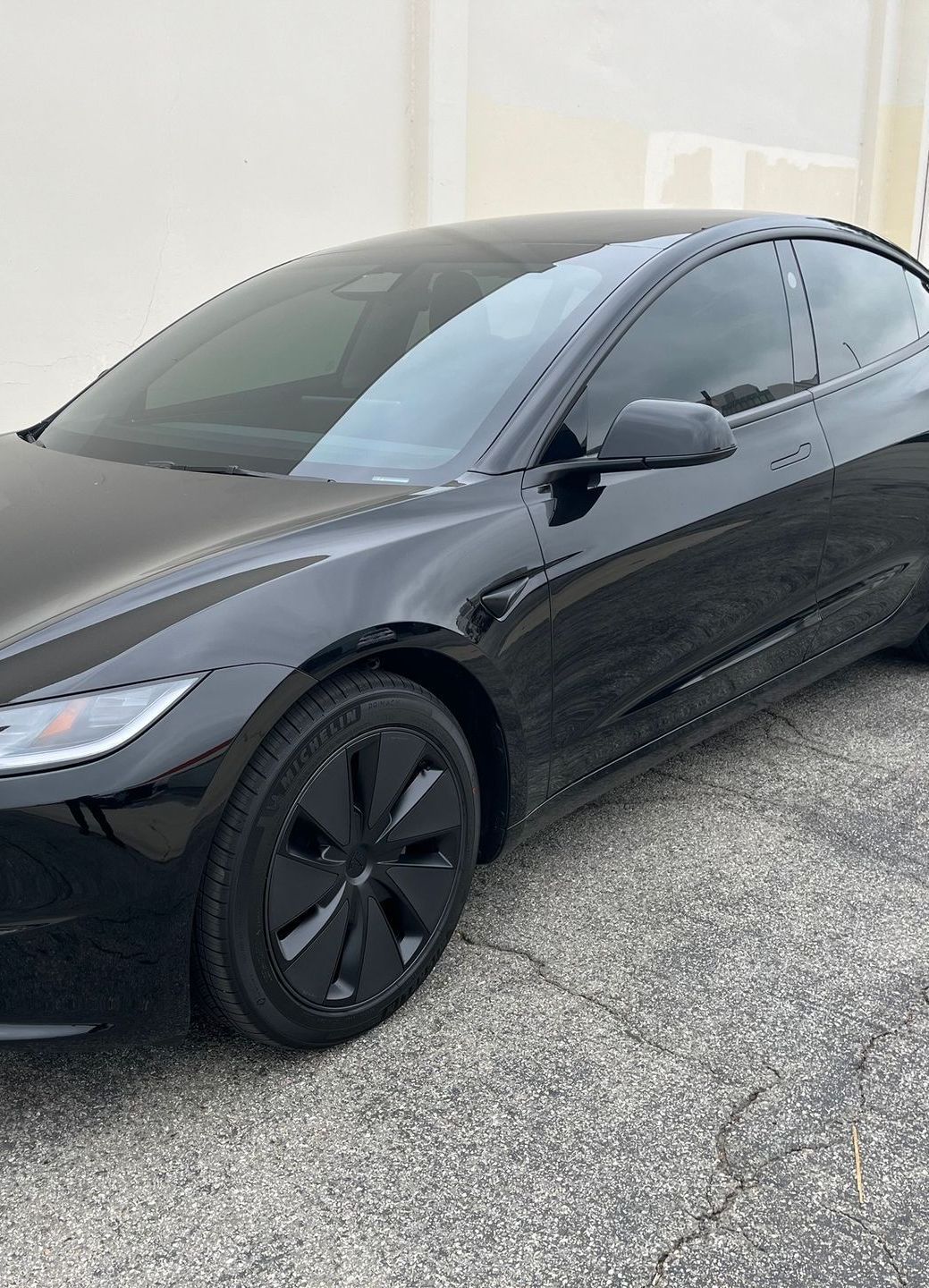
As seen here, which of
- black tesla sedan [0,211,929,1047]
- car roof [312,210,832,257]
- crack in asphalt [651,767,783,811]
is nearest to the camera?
black tesla sedan [0,211,929,1047]

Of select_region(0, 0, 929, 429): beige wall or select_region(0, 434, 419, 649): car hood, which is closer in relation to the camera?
select_region(0, 434, 419, 649): car hood

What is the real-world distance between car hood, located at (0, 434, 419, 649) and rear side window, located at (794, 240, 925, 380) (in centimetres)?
147

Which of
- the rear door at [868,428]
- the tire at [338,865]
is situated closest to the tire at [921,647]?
the rear door at [868,428]

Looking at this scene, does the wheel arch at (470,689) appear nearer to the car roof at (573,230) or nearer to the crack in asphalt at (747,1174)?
the crack in asphalt at (747,1174)

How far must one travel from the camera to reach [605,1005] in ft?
7.36

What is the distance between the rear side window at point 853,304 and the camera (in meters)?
3.18

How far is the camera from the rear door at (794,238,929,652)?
315 centimetres

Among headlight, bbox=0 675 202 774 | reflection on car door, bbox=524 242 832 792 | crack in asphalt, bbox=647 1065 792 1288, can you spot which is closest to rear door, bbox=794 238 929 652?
reflection on car door, bbox=524 242 832 792

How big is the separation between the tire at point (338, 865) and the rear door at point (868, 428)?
56.0 inches

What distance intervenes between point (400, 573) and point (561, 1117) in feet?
3.00

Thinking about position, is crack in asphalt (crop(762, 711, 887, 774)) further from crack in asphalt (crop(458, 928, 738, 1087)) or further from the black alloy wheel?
the black alloy wheel

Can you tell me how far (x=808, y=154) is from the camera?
1026cm

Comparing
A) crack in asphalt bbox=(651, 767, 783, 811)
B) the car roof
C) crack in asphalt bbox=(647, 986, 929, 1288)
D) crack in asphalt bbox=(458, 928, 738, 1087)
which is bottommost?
crack in asphalt bbox=(651, 767, 783, 811)

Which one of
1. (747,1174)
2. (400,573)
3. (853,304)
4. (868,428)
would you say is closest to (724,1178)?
(747,1174)
